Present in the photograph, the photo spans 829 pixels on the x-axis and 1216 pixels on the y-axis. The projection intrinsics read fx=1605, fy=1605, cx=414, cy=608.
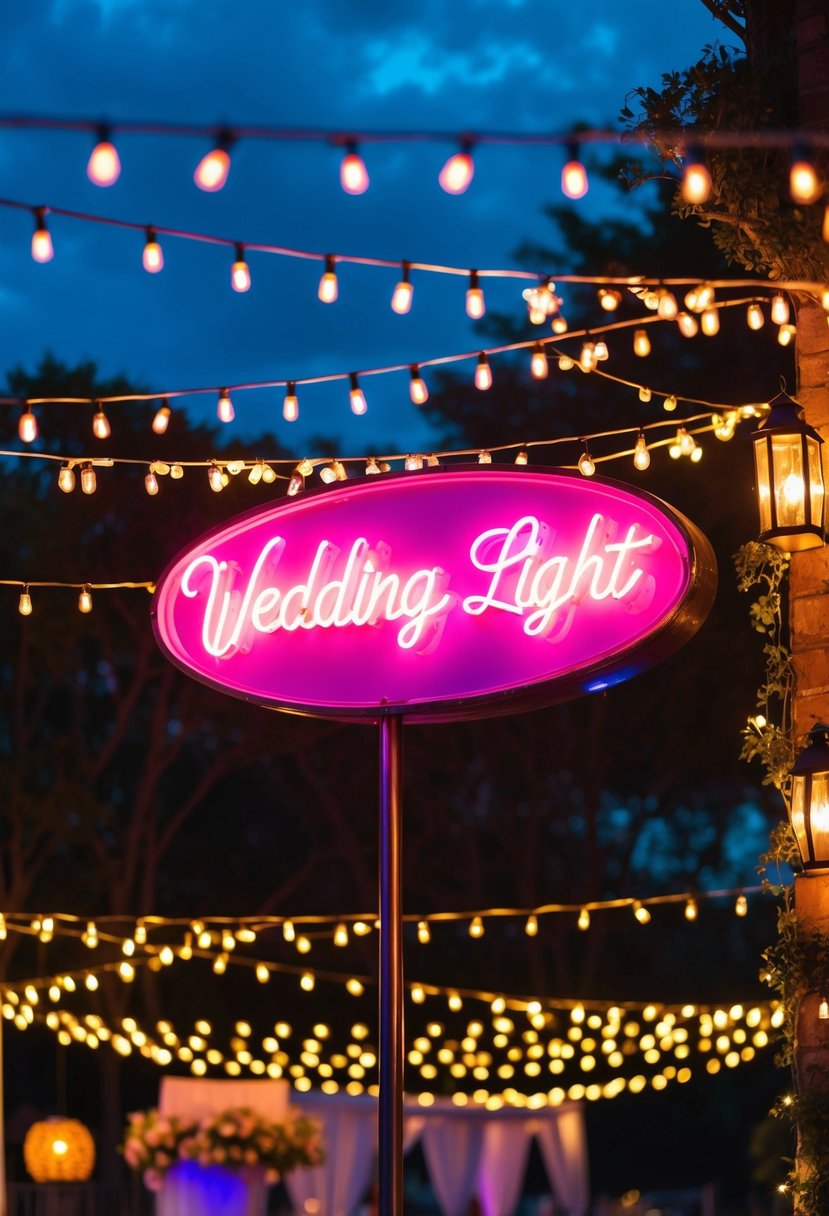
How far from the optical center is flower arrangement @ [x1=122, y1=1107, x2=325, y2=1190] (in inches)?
469

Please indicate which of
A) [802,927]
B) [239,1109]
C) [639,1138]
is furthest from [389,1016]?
[639,1138]

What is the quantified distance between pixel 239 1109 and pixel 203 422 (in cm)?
A: 851

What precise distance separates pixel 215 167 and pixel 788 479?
9.28ft

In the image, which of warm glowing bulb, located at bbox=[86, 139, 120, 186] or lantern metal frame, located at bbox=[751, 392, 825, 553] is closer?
warm glowing bulb, located at bbox=[86, 139, 120, 186]

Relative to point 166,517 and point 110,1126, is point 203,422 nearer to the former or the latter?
point 166,517

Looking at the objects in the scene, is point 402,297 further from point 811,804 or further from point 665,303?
point 811,804

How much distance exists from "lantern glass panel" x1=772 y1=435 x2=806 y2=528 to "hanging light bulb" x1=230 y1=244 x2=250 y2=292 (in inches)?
84.7

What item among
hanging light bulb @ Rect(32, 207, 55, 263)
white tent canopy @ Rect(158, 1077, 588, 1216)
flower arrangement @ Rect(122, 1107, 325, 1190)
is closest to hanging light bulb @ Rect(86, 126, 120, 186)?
hanging light bulb @ Rect(32, 207, 55, 263)

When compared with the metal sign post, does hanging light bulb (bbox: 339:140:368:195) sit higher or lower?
higher

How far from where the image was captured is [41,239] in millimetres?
5039

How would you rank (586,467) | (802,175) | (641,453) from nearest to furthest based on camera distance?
(802,175) → (586,467) → (641,453)

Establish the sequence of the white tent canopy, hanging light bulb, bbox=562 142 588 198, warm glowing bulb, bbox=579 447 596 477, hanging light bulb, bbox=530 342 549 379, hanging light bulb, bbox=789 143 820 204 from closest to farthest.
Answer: hanging light bulb, bbox=789 143 820 204 < hanging light bulb, bbox=562 142 588 198 < warm glowing bulb, bbox=579 447 596 477 < hanging light bulb, bbox=530 342 549 379 < the white tent canopy

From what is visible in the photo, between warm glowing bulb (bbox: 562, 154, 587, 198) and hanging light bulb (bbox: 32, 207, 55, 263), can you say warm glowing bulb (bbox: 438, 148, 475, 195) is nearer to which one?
warm glowing bulb (bbox: 562, 154, 587, 198)

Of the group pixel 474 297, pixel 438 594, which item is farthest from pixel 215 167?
pixel 438 594
